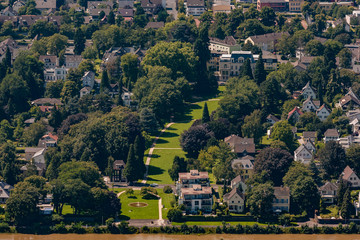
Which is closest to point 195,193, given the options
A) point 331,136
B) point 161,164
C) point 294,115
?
point 161,164

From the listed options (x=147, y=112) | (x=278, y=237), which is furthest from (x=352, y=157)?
(x=147, y=112)

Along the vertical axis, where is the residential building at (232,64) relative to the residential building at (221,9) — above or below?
below

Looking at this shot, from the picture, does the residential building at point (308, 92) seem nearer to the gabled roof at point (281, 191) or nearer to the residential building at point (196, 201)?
the gabled roof at point (281, 191)

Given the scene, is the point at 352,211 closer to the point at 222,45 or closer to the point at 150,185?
the point at 150,185

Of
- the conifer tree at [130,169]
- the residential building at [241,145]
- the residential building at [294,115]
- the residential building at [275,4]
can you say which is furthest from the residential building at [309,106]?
the residential building at [275,4]

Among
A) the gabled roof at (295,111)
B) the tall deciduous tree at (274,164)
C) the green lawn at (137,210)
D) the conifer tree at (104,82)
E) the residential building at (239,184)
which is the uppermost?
the conifer tree at (104,82)

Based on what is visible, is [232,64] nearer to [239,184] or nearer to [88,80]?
[88,80]
